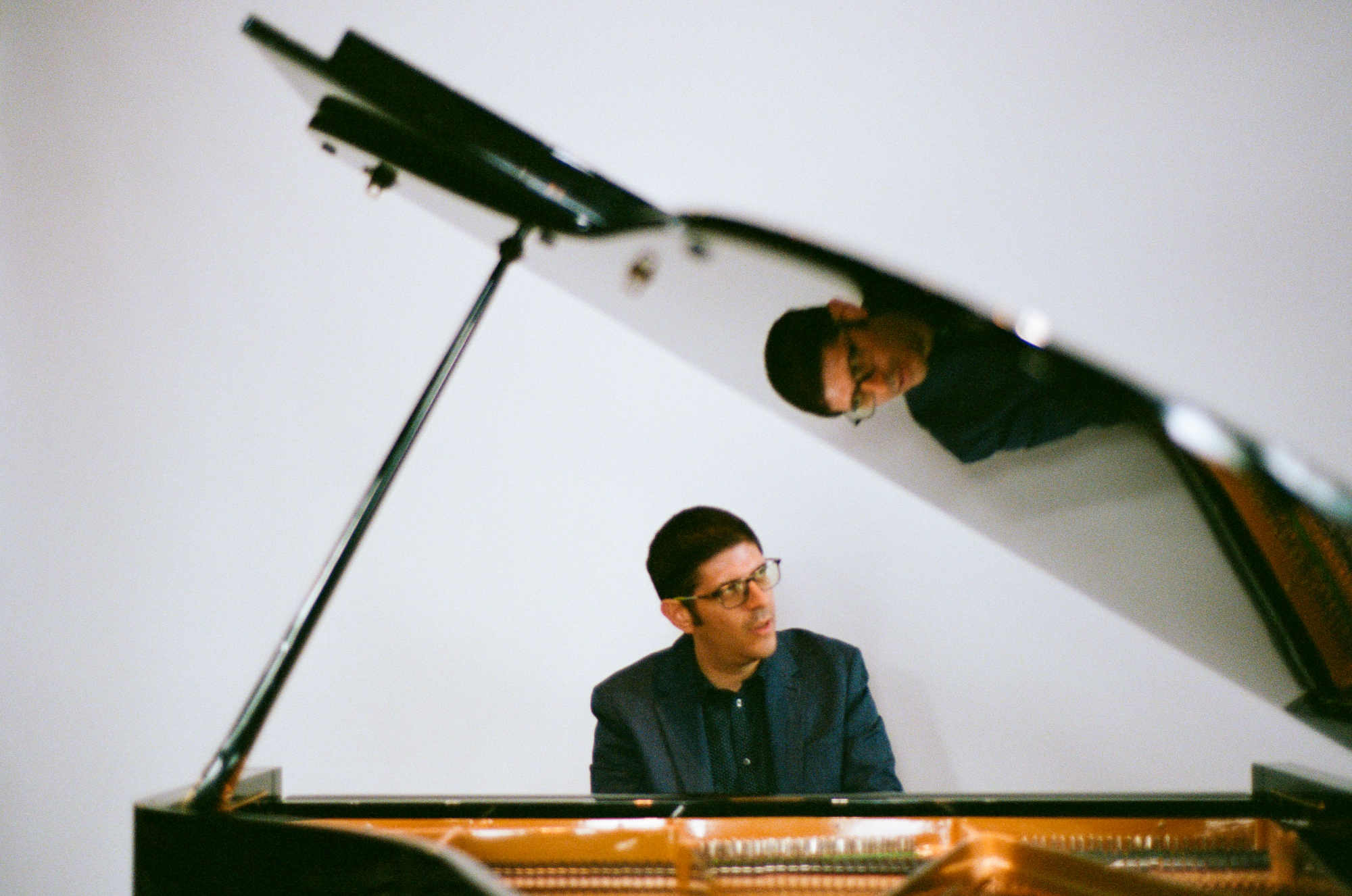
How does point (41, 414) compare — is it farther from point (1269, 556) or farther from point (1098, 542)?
point (1269, 556)

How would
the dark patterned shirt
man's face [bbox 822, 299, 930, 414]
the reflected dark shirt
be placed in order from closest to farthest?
1. the reflected dark shirt
2. man's face [bbox 822, 299, 930, 414]
3. the dark patterned shirt

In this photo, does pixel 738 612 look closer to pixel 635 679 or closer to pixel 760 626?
pixel 760 626

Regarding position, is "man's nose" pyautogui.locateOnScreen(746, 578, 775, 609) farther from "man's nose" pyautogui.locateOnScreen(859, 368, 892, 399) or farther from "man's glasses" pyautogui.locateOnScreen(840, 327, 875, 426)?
"man's nose" pyautogui.locateOnScreen(859, 368, 892, 399)

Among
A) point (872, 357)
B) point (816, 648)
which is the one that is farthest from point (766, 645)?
point (872, 357)

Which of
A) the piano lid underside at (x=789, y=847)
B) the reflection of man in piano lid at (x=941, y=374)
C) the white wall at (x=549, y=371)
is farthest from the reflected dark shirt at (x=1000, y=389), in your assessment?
the white wall at (x=549, y=371)

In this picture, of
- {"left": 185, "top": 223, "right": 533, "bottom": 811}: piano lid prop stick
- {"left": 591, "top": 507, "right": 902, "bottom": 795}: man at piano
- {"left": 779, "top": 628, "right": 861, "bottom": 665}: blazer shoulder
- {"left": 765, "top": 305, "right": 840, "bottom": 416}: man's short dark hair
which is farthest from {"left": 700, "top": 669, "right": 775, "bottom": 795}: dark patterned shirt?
{"left": 185, "top": 223, "right": 533, "bottom": 811}: piano lid prop stick

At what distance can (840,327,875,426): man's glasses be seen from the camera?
0.81m

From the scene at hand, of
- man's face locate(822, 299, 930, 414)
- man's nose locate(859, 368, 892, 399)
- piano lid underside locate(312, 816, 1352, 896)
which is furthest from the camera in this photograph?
piano lid underside locate(312, 816, 1352, 896)

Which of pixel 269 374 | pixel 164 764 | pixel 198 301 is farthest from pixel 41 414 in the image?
pixel 164 764

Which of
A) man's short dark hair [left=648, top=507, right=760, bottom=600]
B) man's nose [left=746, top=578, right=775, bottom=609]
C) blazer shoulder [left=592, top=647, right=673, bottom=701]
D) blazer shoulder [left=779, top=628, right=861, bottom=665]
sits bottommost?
blazer shoulder [left=592, top=647, right=673, bottom=701]

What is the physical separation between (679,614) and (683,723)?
234 millimetres

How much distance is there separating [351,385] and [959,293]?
190 cm

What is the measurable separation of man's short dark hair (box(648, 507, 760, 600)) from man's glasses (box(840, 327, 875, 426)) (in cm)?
63

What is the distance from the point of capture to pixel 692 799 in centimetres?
104
